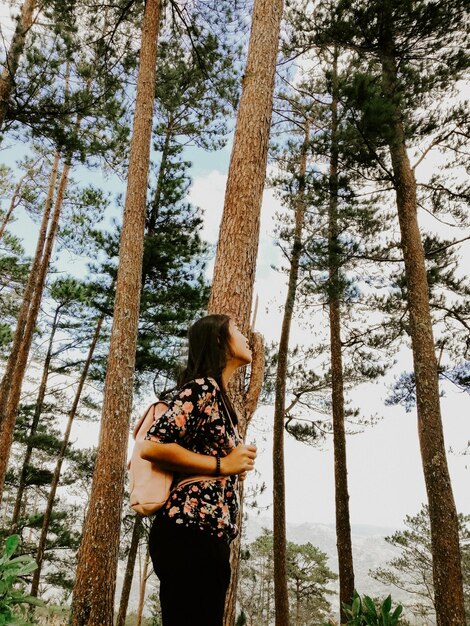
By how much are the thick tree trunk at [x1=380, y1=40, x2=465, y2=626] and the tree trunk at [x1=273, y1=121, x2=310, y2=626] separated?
1807 mm

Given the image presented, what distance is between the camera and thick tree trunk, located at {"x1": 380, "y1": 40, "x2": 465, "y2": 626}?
5.27 m

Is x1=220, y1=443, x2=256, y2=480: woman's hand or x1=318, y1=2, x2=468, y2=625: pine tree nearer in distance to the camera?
x1=220, y1=443, x2=256, y2=480: woman's hand

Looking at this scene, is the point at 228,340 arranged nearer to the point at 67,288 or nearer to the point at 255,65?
the point at 255,65

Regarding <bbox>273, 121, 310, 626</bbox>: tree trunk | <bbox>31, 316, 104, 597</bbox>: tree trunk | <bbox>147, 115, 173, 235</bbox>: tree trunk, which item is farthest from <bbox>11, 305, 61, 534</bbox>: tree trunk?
<bbox>273, 121, 310, 626</bbox>: tree trunk

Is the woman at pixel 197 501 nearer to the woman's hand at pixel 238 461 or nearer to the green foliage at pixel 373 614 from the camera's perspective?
the woman's hand at pixel 238 461

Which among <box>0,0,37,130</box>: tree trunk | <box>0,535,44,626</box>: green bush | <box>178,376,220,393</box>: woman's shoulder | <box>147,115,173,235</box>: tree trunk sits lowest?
<box>0,535,44,626</box>: green bush

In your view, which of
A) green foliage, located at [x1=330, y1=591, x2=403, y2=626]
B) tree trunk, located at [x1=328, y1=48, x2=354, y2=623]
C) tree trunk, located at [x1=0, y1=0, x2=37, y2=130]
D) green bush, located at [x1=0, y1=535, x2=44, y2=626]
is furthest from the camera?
tree trunk, located at [x1=328, y1=48, x2=354, y2=623]

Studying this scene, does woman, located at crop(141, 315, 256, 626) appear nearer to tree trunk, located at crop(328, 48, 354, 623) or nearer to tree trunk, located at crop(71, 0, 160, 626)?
tree trunk, located at crop(71, 0, 160, 626)

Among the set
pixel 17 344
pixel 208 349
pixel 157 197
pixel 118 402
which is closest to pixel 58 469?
pixel 17 344

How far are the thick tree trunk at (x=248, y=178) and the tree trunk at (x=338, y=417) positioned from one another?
158 inches

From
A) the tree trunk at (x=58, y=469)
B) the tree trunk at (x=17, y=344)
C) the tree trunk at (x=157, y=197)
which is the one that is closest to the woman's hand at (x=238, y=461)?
the tree trunk at (x=17, y=344)

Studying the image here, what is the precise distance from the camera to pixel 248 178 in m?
3.12

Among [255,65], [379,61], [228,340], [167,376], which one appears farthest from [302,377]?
[228,340]

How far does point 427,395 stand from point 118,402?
4.20 m
